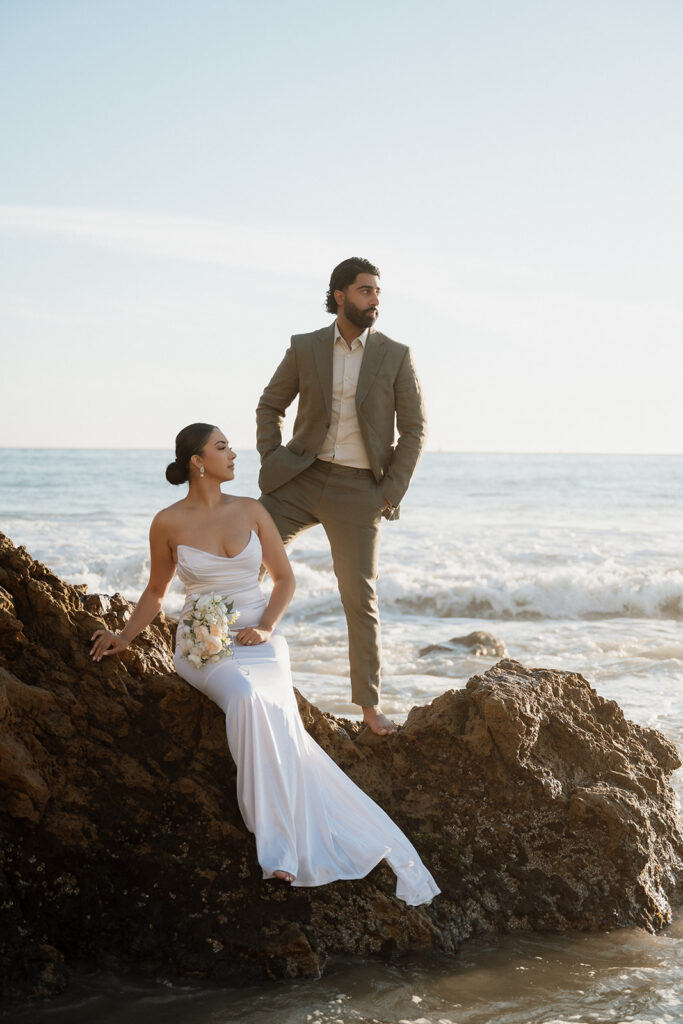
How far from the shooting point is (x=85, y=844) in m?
3.90

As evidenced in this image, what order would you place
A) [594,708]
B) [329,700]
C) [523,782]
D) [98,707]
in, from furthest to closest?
[329,700], [594,708], [523,782], [98,707]

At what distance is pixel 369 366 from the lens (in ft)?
17.5

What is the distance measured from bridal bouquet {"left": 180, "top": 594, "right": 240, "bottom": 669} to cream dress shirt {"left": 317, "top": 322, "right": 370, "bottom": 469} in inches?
52.1

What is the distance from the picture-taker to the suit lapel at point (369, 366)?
17.4 feet

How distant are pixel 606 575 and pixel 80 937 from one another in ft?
49.7

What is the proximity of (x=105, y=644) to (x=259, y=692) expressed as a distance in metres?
0.72

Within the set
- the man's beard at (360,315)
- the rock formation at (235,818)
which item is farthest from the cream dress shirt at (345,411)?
the rock formation at (235,818)

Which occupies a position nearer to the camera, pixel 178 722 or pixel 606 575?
pixel 178 722

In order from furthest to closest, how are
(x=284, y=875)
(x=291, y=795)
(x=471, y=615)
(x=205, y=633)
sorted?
1. (x=471, y=615)
2. (x=205, y=633)
3. (x=291, y=795)
4. (x=284, y=875)

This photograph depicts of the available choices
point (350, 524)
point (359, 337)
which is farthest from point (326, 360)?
point (350, 524)

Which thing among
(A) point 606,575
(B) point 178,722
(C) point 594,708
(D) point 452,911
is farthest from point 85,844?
(A) point 606,575

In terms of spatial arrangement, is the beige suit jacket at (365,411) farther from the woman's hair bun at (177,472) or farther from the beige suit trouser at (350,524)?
the woman's hair bun at (177,472)

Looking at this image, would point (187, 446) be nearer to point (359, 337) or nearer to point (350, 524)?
point (350, 524)

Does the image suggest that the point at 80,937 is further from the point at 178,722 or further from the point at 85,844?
the point at 178,722
